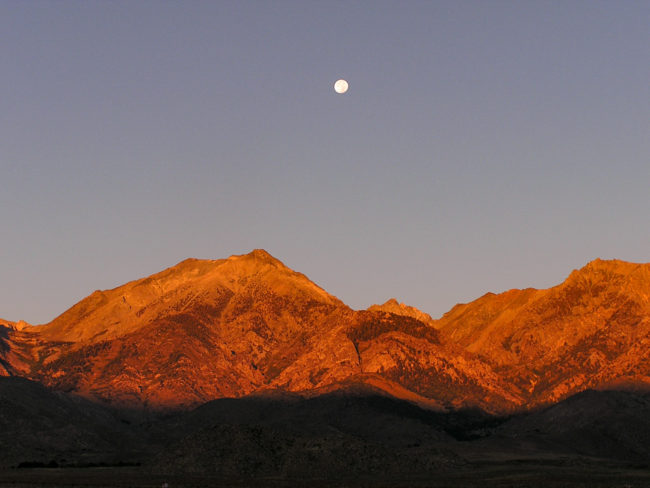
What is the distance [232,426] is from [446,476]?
34.6m

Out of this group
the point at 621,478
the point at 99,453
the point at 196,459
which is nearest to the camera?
the point at 621,478

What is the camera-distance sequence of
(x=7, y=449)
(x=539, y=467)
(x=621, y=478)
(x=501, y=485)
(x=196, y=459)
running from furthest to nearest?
(x=7, y=449)
(x=539, y=467)
(x=196, y=459)
(x=621, y=478)
(x=501, y=485)

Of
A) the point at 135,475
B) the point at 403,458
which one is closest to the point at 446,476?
the point at 403,458

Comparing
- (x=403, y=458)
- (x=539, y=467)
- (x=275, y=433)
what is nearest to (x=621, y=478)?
(x=539, y=467)

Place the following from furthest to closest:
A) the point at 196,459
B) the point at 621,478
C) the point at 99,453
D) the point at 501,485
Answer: the point at 99,453 < the point at 196,459 < the point at 621,478 < the point at 501,485

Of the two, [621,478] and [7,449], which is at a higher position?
[7,449]

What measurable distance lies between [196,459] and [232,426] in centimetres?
993

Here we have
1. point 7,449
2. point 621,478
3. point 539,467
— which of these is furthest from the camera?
point 7,449

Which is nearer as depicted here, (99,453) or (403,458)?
(403,458)

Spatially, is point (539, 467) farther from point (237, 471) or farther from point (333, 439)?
point (237, 471)

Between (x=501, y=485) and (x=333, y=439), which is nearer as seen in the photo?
(x=501, y=485)

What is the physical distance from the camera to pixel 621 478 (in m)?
133

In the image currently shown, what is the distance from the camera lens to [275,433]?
5974 inches

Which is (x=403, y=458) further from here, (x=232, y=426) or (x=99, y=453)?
(x=99, y=453)
